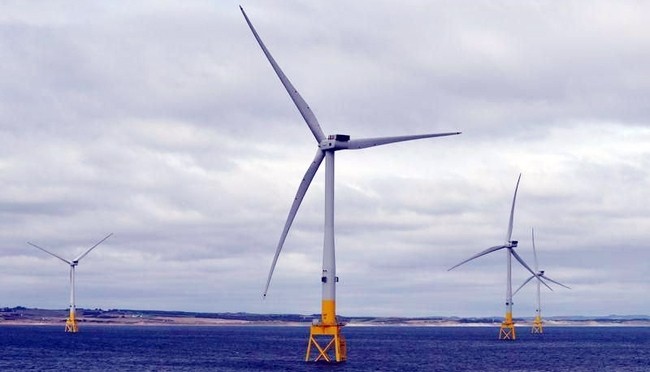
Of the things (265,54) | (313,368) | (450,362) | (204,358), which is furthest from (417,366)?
(265,54)

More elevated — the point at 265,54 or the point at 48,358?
the point at 265,54

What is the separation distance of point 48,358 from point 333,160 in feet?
245

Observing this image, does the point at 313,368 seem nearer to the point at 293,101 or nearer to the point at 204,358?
the point at 293,101

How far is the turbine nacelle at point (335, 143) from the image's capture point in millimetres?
114688

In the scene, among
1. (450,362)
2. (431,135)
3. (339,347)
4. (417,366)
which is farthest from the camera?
(450,362)

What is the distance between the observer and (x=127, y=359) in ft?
529

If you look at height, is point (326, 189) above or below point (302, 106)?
below

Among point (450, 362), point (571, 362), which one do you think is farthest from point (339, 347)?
point (571, 362)

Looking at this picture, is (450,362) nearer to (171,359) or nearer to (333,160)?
Answer: (171,359)

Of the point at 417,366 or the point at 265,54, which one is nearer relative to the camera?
the point at 265,54

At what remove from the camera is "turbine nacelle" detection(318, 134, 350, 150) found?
11469 cm

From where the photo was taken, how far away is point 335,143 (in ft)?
376

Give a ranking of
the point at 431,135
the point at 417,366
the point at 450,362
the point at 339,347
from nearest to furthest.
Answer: the point at 431,135
the point at 339,347
the point at 417,366
the point at 450,362

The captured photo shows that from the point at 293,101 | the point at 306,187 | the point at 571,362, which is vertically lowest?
the point at 571,362
